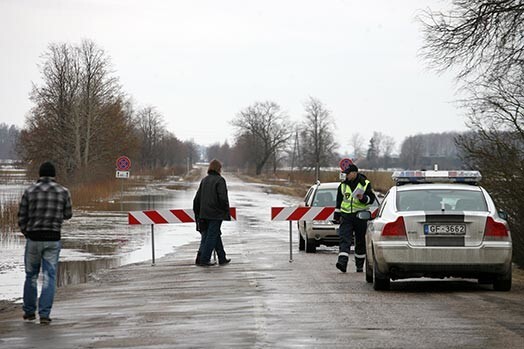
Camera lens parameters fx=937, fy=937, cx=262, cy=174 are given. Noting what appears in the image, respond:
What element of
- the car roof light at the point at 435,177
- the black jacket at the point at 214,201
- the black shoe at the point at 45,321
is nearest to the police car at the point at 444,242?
the car roof light at the point at 435,177

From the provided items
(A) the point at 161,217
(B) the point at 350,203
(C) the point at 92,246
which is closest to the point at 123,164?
(C) the point at 92,246

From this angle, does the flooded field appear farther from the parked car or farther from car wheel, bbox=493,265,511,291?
car wheel, bbox=493,265,511,291

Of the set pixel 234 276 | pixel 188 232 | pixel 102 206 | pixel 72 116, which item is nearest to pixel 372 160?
pixel 72 116

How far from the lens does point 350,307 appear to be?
1105cm

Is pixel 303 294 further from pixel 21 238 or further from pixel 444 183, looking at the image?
pixel 21 238

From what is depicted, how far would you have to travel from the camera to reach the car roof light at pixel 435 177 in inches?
562

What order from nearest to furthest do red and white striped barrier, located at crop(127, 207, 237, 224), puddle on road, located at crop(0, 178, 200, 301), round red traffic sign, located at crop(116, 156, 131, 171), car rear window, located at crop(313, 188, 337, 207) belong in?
puddle on road, located at crop(0, 178, 200, 301)
red and white striped barrier, located at crop(127, 207, 237, 224)
car rear window, located at crop(313, 188, 337, 207)
round red traffic sign, located at crop(116, 156, 131, 171)

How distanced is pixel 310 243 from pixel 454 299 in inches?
402

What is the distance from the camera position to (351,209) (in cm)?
1596

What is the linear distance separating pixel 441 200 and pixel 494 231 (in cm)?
95

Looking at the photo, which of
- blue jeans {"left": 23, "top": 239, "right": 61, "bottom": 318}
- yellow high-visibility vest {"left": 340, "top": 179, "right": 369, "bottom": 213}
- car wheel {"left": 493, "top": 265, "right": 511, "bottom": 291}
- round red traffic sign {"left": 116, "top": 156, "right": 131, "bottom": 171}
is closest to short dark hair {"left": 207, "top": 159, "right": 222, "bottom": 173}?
yellow high-visibility vest {"left": 340, "top": 179, "right": 369, "bottom": 213}

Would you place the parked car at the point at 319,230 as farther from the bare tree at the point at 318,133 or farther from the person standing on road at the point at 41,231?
the bare tree at the point at 318,133

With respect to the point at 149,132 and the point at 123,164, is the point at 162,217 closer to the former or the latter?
the point at 123,164

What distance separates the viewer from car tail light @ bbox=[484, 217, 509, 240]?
12398 mm
